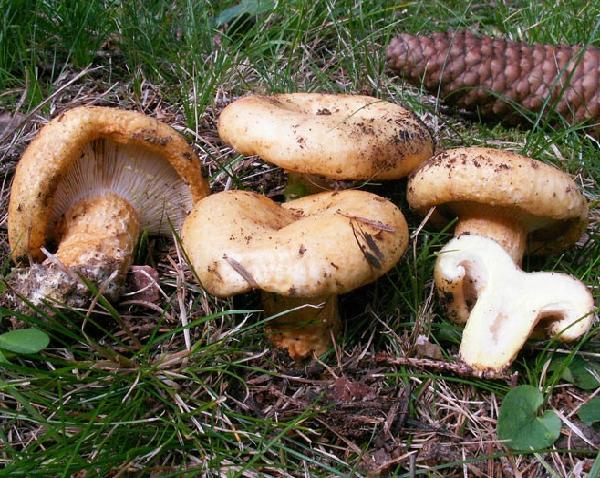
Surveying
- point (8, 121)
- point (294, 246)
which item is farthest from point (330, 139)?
point (8, 121)

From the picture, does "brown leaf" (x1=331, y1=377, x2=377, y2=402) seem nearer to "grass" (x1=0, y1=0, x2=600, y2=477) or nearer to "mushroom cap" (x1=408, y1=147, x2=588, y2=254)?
"grass" (x1=0, y1=0, x2=600, y2=477)

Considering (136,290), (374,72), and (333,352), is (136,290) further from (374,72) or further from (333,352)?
(374,72)

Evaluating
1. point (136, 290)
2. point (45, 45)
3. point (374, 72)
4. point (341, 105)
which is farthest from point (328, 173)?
point (45, 45)

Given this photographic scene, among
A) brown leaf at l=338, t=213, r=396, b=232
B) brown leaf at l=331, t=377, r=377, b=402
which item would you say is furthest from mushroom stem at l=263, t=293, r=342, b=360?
brown leaf at l=338, t=213, r=396, b=232

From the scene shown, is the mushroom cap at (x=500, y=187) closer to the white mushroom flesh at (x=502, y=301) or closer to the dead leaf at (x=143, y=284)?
the white mushroom flesh at (x=502, y=301)

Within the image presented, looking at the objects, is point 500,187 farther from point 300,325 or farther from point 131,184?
point 131,184

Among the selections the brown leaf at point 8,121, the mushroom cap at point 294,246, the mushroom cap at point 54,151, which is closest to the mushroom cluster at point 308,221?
the mushroom cap at point 294,246

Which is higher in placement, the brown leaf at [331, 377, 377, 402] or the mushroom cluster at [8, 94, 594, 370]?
the mushroom cluster at [8, 94, 594, 370]

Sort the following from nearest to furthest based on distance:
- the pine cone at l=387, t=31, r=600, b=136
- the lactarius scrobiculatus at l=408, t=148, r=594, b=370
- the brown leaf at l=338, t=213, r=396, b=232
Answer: the brown leaf at l=338, t=213, r=396, b=232, the lactarius scrobiculatus at l=408, t=148, r=594, b=370, the pine cone at l=387, t=31, r=600, b=136
